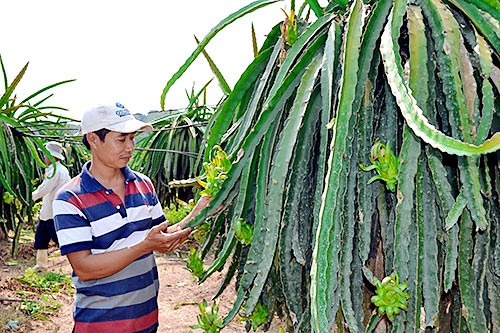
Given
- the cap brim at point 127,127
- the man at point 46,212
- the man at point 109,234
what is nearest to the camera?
the man at point 109,234

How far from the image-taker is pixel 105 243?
167 centimetres

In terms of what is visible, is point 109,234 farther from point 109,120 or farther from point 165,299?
point 165,299

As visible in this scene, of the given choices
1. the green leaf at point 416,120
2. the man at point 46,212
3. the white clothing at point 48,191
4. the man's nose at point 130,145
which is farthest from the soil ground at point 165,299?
the green leaf at point 416,120

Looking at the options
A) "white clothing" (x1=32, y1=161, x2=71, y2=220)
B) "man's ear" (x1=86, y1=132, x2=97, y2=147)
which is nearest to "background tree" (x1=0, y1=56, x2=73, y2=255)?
"white clothing" (x1=32, y1=161, x2=71, y2=220)

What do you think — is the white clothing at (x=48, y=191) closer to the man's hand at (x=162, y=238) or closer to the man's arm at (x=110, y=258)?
the man's arm at (x=110, y=258)

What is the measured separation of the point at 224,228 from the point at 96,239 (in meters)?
0.54

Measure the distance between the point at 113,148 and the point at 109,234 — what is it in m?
0.28

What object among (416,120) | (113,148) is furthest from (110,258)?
(416,120)

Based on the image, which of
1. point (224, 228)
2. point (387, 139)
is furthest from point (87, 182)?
point (387, 139)

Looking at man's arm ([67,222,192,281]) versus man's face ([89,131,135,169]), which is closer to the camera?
man's arm ([67,222,192,281])

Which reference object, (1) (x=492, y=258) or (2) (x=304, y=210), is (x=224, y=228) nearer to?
(2) (x=304, y=210)

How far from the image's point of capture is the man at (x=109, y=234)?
5.21ft

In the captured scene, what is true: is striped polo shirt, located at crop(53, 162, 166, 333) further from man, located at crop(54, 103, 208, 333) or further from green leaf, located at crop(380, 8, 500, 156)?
green leaf, located at crop(380, 8, 500, 156)

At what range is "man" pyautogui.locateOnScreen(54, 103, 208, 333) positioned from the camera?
159 centimetres
